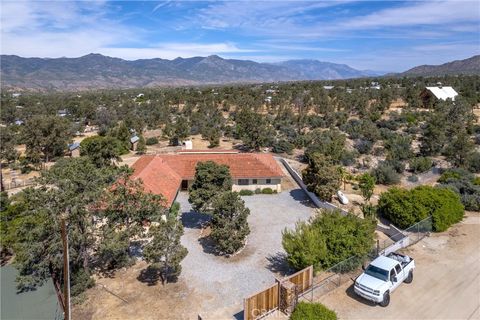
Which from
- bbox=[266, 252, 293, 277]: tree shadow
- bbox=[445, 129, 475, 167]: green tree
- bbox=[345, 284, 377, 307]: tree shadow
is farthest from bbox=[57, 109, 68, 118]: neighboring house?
bbox=[345, 284, 377, 307]: tree shadow

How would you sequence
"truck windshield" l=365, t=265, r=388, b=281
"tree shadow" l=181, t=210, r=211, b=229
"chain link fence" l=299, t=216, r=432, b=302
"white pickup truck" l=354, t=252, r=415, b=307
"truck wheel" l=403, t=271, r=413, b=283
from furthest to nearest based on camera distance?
1. "tree shadow" l=181, t=210, r=211, b=229
2. "truck wheel" l=403, t=271, r=413, b=283
3. "chain link fence" l=299, t=216, r=432, b=302
4. "truck windshield" l=365, t=265, r=388, b=281
5. "white pickup truck" l=354, t=252, r=415, b=307

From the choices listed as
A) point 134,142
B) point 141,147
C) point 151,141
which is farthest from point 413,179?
point 151,141

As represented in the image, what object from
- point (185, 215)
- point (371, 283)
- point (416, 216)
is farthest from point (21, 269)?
point (416, 216)

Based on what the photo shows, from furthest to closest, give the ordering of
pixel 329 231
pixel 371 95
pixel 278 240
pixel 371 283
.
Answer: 1. pixel 371 95
2. pixel 278 240
3. pixel 329 231
4. pixel 371 283

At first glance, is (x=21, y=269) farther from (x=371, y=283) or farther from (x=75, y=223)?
(x=371, y=283)

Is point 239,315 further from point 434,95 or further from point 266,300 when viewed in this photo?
point 434,95

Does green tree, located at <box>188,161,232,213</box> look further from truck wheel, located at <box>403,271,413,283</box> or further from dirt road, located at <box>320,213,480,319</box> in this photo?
truck wheel, located at <box>403,271,413,283</box>

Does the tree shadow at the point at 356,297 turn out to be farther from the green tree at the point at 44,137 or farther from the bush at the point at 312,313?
the green tree at the point at 44,137
